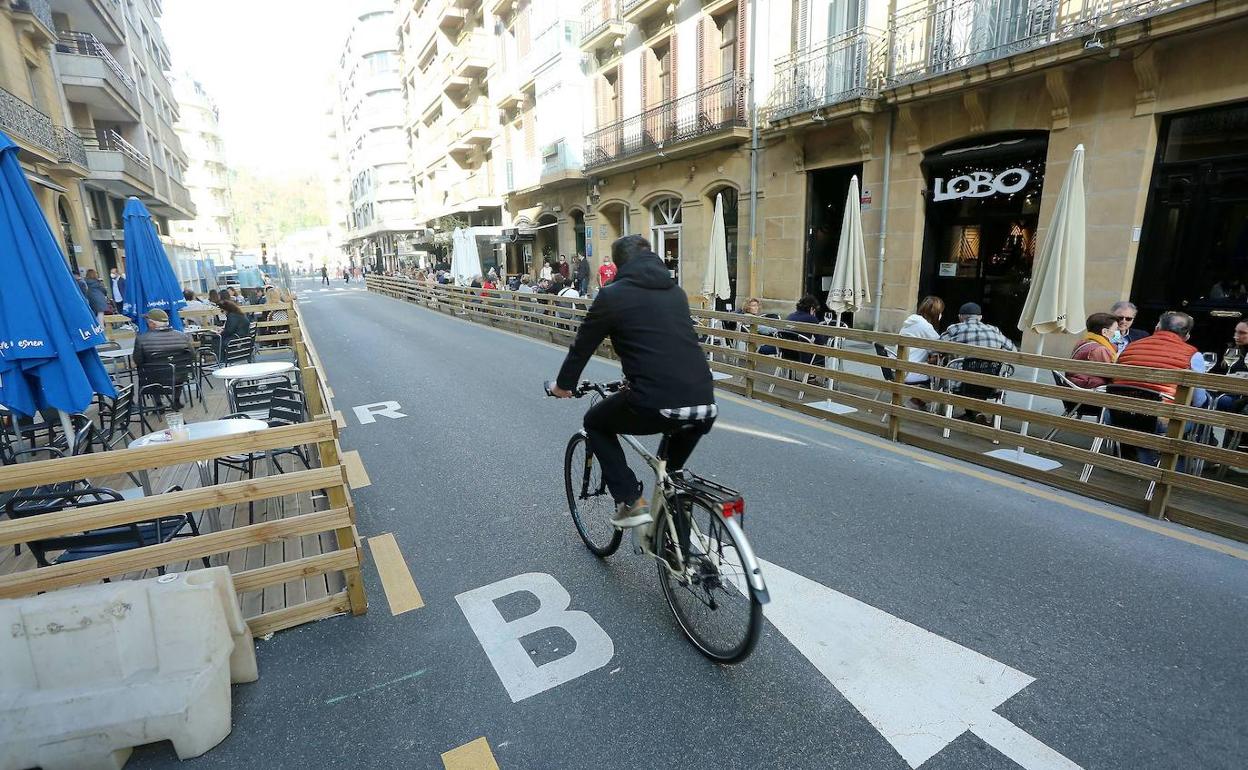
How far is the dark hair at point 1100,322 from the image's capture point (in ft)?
20.4

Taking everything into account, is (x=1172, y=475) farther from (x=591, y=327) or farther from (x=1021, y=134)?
(x=1021, y=134)

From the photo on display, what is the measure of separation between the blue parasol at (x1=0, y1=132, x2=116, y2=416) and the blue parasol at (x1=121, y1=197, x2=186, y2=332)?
5238 mm

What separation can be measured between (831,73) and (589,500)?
40.2 feet

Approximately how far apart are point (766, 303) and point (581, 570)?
12394 millimetres

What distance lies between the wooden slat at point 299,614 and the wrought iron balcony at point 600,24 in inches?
758

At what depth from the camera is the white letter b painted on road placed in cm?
290

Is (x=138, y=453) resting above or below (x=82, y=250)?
below

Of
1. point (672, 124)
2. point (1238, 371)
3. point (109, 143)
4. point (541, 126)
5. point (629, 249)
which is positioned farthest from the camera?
point (109, 143)

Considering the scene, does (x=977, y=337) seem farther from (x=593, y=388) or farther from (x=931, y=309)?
(x=593, y=388)

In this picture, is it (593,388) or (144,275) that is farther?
(144,275)

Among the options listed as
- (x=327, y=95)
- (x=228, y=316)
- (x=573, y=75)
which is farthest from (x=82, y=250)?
(x=327, y=95)

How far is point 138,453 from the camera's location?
9.19ft

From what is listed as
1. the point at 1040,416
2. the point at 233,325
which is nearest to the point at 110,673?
the point at 1040,416

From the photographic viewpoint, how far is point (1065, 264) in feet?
21.4
